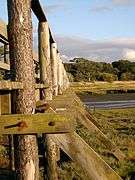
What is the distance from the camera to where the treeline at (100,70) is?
7788 cm

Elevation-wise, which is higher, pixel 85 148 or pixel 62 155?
pixel 85 148

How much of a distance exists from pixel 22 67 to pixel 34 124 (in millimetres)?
615

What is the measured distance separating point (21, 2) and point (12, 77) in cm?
59

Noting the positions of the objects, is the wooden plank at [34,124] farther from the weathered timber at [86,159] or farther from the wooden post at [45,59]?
the wooden post at [45,59]

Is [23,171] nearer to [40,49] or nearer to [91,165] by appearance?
[91,165]

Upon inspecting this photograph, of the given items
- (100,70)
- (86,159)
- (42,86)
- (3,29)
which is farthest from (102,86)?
(86,159)

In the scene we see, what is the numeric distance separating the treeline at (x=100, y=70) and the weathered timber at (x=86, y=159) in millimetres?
68205

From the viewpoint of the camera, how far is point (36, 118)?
12.6 feet

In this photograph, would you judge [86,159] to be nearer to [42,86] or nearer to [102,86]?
[42,86]

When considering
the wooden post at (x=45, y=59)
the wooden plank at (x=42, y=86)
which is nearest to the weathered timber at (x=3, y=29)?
the wooden plank at (x=42, y=86)

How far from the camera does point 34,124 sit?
3.85m

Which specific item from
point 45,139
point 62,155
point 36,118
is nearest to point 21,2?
point 36,118

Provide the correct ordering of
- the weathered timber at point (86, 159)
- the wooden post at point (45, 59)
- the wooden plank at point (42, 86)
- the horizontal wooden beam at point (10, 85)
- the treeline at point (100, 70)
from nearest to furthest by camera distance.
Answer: the horizontal wooden beam at point (10, 85)
the weathered timber at point (86, 159)
the wooden plank at point (42, 86)
the wooden post at point (45, 59)
the treeline at point (100, 70)

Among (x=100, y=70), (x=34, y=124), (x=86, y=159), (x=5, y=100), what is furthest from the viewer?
(x=100, y=70)
